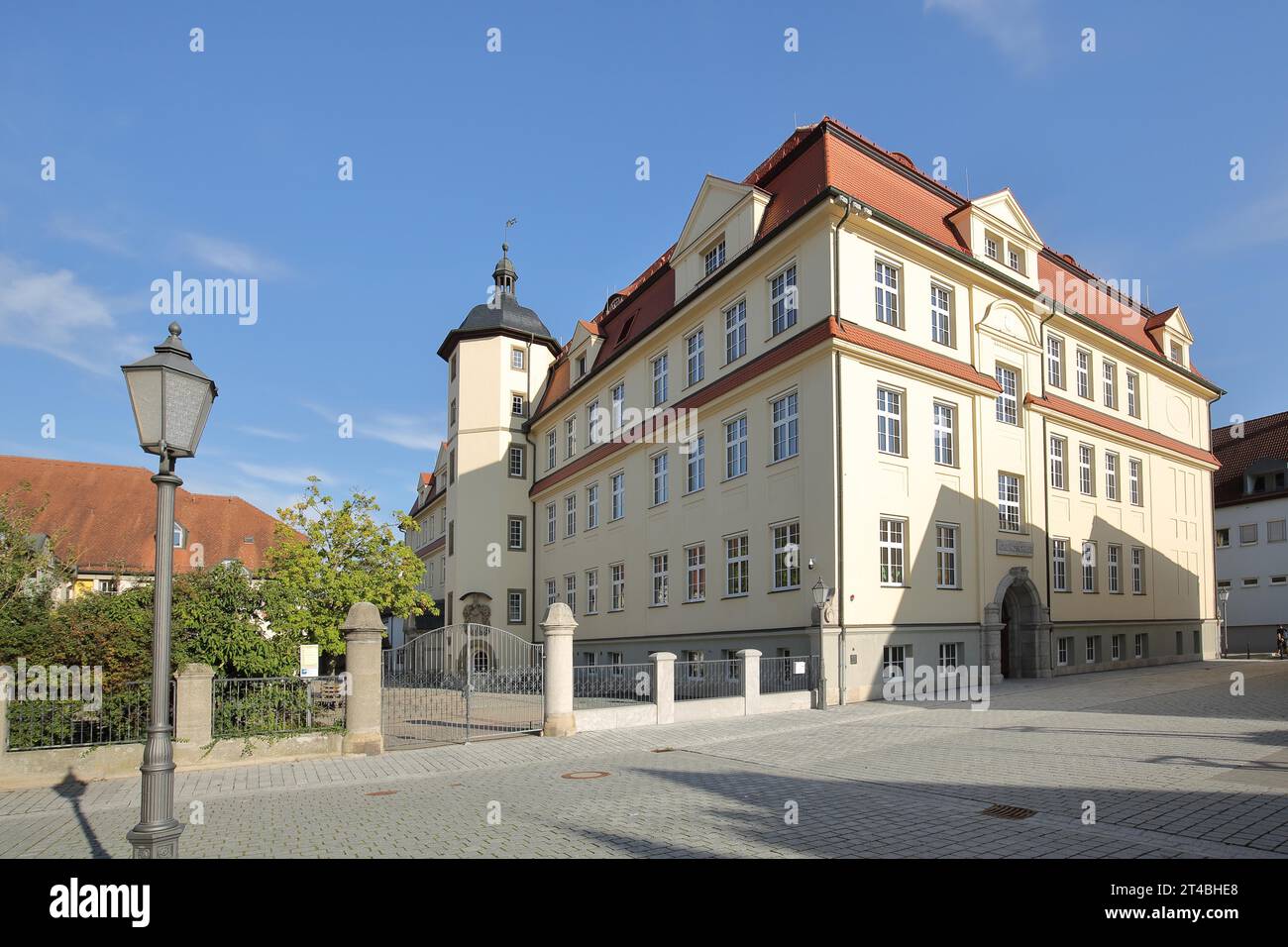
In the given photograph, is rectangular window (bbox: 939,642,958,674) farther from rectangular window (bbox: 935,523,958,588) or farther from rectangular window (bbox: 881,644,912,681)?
rectangular window (bbox: 935,523,958,588)

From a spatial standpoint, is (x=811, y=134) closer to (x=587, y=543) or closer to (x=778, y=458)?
(x=778, y=458)

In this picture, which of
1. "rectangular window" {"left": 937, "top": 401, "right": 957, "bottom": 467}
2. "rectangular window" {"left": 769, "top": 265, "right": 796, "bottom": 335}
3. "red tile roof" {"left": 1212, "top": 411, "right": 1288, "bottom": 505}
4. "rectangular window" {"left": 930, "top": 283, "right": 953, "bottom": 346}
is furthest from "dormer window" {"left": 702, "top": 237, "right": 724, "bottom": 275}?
"red tile roof" {"left": 1212, "top": 411, "right": 1288, "bottom": 505}

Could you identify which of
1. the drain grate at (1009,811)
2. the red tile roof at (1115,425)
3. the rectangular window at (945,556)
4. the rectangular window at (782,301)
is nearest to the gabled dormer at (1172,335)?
the red tile roof at (1115,425)

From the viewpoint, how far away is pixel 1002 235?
1022 inches

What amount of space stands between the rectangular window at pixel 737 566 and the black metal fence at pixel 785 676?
4.03 metres

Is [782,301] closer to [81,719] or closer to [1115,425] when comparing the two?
[1115,425]

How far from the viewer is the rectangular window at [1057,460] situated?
89.1 ft

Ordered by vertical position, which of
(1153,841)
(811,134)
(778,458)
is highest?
(811,134)

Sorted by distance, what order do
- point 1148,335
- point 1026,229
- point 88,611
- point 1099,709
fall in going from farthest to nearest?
point 1148,335
point 1026,229
point 1099,709
point 88,611

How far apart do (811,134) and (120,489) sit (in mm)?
43322

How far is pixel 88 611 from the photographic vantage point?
13.3 m

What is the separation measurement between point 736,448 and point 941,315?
6940 millimetres

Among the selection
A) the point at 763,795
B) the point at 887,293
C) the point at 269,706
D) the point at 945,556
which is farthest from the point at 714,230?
the point at 763,795
